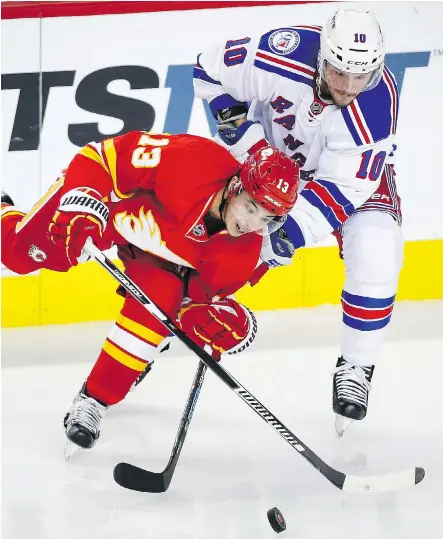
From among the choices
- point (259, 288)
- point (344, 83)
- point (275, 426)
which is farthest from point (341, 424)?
point (259, 288)

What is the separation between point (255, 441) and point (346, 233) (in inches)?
24.9

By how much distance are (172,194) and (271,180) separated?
0.31 metres

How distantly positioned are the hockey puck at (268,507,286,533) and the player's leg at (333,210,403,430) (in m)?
0.58

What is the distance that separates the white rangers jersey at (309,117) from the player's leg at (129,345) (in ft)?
1.34

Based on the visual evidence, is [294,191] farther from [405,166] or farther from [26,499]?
[405,166]

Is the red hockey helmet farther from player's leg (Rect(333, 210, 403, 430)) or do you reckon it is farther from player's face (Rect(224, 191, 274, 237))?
player's leg (Rect(333, 210, 403, 430))

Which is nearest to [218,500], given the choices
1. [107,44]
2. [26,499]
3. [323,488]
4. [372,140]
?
[323,488]

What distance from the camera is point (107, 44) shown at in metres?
4.50

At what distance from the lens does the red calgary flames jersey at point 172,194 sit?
3.26m

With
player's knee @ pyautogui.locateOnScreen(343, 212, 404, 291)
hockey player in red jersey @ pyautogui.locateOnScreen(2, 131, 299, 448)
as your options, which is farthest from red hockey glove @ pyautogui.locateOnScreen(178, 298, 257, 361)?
player's knee @ pyautogui.locateOnScreen(343, 212, 404, 291)

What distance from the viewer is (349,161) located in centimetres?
345

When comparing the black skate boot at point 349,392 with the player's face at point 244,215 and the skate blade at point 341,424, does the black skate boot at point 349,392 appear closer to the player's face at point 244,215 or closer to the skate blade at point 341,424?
the skate blade at point 341,424

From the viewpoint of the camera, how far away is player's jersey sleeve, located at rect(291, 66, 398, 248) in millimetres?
3418

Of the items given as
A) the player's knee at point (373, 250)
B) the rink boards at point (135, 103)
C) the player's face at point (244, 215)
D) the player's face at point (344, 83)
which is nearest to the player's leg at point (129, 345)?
the player's face at point (244, 215)
